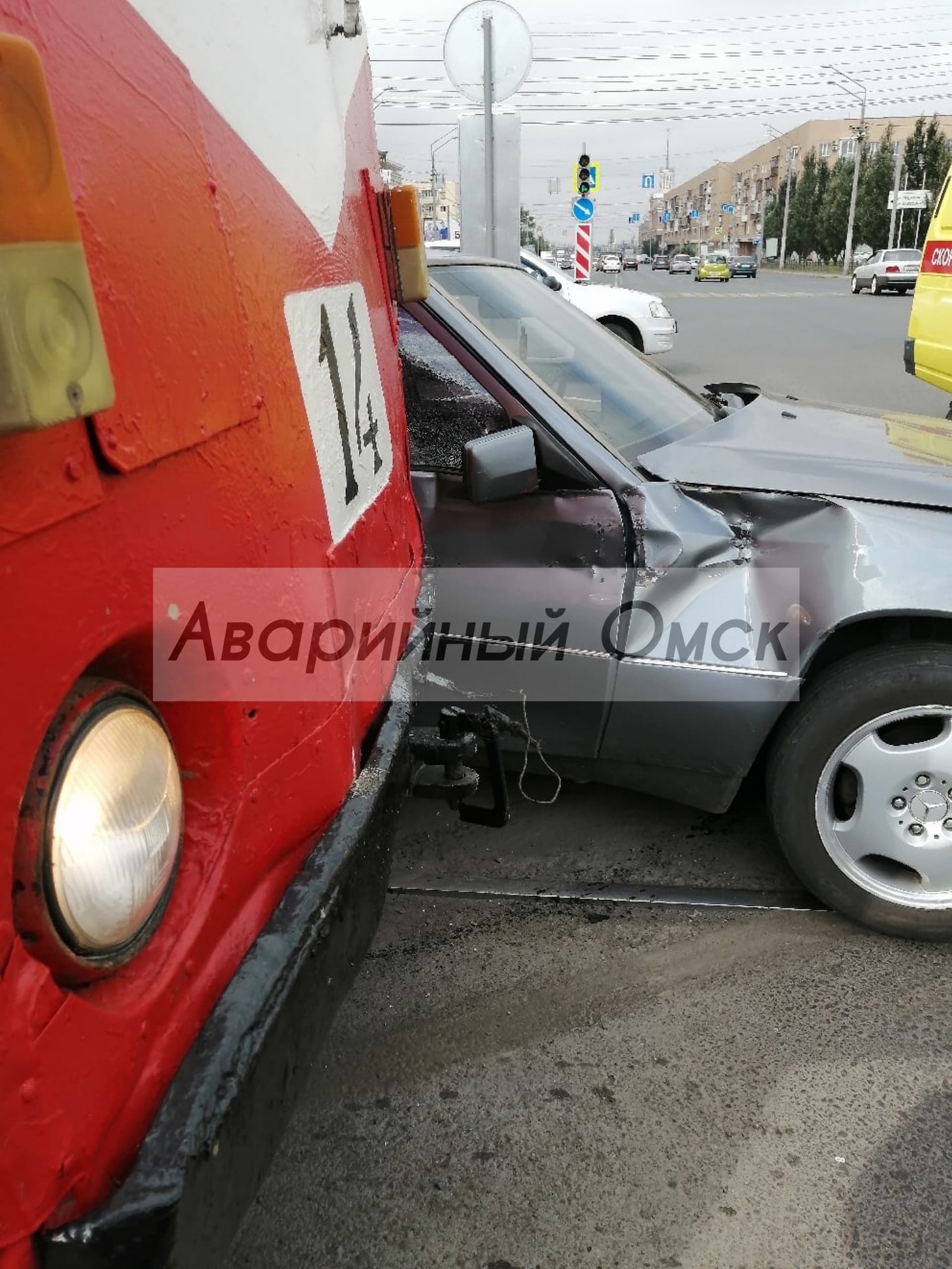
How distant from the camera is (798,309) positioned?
84.5 feet

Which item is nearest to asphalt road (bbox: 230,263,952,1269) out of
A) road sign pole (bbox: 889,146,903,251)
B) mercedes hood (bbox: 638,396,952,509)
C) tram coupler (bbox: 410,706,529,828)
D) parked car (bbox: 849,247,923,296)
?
tram coupler (bbox: 410,706,529,828)

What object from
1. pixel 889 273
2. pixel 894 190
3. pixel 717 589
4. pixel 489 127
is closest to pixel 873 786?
pixel 717 589

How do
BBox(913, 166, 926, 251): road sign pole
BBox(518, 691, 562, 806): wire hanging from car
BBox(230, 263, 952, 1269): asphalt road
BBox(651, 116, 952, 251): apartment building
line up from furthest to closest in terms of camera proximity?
BBox(651, 116, 952, 251): apartment building, BBox(913, 166, 926, 251): road sign pole, BBox(518, 691, 562, 806): wire hanging from car, BBox(230, 263, 952, 1269): asphalt road

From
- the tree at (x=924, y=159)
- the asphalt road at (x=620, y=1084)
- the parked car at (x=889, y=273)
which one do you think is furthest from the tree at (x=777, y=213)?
the asphalt road at (x=620, y=1084)

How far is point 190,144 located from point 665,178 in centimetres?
12829

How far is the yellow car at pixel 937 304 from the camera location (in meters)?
7.25

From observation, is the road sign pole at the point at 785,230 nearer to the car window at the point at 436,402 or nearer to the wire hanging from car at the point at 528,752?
the car window at the point at 436,402

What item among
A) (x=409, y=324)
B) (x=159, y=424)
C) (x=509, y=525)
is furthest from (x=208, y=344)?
(x=409, y=324)

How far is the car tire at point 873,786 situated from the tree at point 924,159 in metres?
60.3

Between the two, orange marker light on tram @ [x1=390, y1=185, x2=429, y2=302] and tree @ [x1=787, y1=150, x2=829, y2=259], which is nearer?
orange marker light on tram @ [x1=390, y1=185, x2=429, y2=302]

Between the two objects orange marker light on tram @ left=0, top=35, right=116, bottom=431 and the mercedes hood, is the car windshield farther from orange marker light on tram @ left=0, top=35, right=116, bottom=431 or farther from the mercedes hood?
orange marker light on tram @ left=0, top=35, right=116, bottom=431

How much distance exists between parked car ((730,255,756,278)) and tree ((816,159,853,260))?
636 cm

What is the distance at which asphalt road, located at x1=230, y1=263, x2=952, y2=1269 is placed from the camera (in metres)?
1.79

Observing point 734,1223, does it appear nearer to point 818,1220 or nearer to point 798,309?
point 818,1220
